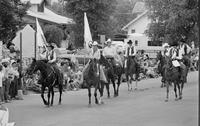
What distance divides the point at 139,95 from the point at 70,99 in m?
3.34

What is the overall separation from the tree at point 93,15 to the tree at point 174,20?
12403 mm

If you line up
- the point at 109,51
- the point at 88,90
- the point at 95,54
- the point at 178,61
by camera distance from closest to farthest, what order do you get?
1. the point at 88,90
2. the point at 95,54
3. the point at 178,61
4. the point at 109,51

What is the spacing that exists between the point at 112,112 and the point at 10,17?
45.5 feet

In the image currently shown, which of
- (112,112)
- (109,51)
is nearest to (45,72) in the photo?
(112,112)

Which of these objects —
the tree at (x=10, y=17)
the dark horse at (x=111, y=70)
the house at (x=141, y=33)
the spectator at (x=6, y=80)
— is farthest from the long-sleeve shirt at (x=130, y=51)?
the house at (x=141, y=33)

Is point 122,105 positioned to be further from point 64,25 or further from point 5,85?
point 64,25

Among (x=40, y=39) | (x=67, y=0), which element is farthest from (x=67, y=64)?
(x=67, y=0)

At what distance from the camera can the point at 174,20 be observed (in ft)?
107

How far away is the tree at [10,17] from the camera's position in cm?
2838

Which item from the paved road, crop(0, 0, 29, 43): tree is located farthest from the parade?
crop(0, 0, 29, 43): tree

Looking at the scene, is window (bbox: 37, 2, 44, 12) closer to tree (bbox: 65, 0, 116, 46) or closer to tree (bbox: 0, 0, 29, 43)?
tree (bbox: 65, 0, 116, 46)

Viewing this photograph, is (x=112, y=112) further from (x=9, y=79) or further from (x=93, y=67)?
(x=9, y=79)

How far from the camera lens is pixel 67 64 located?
2934cm

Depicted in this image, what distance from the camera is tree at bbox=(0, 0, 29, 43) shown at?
2838 centimetres
